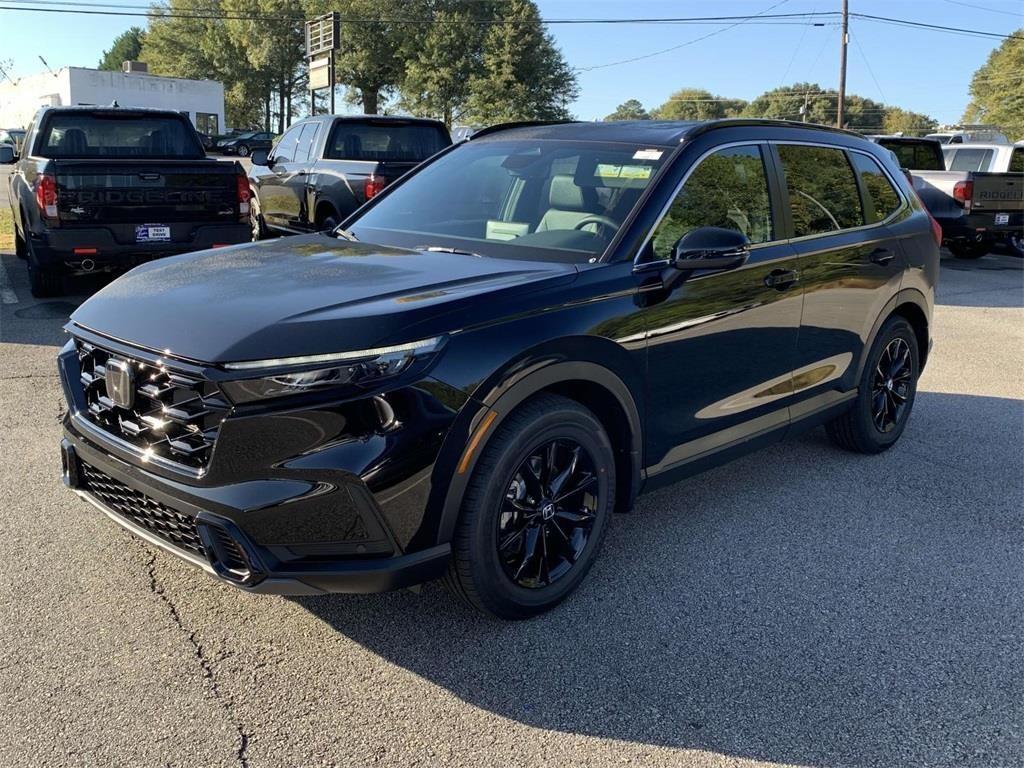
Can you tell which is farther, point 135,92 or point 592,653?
point 135,92

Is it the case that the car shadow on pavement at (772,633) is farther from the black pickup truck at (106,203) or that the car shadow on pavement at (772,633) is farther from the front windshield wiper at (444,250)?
the black pickup truck at (106,203)

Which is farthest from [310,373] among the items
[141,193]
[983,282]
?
[983,282]

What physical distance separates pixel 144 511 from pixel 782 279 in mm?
2852

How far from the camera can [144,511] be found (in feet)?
9.73

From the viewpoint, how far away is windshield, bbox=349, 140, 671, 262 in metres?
3.66

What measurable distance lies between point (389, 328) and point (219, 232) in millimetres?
6393

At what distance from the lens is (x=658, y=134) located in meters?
3.94

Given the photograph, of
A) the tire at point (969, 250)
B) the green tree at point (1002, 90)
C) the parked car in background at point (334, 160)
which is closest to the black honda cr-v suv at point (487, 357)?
the parked car in background at point (334, 160)

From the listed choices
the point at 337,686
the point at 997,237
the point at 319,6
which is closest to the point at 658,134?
the point at 337,686

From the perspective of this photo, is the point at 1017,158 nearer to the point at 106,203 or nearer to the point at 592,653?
the point at 106,203

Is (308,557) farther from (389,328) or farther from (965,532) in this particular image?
(965,532)

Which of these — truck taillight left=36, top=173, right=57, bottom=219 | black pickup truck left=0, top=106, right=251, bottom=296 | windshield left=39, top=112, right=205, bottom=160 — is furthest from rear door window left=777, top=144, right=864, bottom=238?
windshield left=39, top=112, right=205, bottom=160

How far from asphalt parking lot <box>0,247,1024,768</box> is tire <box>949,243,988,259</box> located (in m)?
12.4

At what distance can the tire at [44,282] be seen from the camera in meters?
8.85
